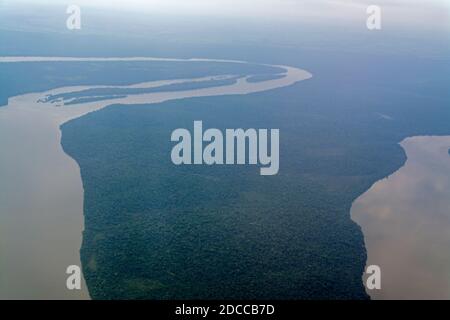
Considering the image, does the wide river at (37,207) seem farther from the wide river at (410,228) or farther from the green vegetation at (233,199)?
the wide river at (410,228)

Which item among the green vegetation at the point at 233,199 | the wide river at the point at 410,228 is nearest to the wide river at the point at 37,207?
the green vegetation at the point at 233,199

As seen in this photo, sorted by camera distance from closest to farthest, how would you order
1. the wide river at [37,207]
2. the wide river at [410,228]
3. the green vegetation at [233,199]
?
the wide river at [37,207] < the wide river at [410,228] < the green vegetation at [233,199]

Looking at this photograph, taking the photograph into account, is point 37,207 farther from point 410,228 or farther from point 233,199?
point 410,228

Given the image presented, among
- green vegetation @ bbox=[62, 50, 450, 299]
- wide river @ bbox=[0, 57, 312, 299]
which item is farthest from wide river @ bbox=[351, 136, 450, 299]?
wide river @ bbox=[0, 57, 312, 299]

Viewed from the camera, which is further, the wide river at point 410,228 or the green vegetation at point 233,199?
the green vegetation at point 233,199

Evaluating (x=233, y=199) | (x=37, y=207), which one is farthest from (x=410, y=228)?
(x=37, y=207)

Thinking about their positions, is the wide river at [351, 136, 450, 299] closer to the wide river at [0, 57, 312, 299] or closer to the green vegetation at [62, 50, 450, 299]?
the green vegetation at [62, 50, 450, 299]

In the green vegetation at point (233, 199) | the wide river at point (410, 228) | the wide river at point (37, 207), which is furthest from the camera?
the green vegetation at point (233, 199)
